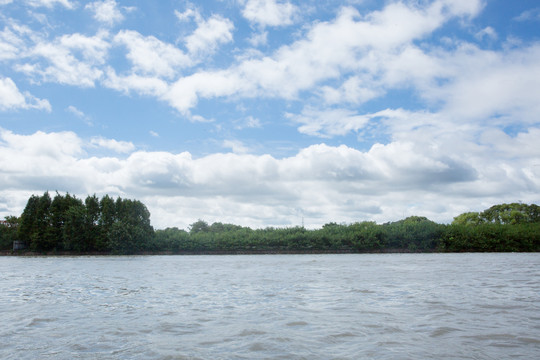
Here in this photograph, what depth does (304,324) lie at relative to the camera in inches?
320

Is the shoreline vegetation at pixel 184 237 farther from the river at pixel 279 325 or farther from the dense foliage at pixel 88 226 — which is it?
the river at pixel 279 325

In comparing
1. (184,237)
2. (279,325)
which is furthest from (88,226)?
(279,325)

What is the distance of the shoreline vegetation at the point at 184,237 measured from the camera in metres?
75.3

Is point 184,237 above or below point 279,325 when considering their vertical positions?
above

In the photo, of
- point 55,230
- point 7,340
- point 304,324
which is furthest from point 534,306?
point 55,230

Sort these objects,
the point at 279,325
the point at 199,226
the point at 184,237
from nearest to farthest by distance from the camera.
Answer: the point at 279,325 → the point at 184,237 → the point at 199,226

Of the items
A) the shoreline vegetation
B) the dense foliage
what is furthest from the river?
the shoreline vegetation

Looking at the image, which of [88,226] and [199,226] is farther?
[199,226]

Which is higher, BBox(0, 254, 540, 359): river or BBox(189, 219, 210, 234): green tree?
BBox(189, 219, 210, 234): green tree

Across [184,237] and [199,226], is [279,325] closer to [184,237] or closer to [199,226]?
[184,237]

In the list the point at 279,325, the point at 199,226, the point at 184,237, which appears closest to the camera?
the point at 279,325

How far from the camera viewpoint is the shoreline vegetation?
2965 inches

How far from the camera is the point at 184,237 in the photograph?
78625 mm

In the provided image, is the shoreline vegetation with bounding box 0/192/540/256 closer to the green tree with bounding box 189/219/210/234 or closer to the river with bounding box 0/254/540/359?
the green tree with bounding box 189/219/210/234
